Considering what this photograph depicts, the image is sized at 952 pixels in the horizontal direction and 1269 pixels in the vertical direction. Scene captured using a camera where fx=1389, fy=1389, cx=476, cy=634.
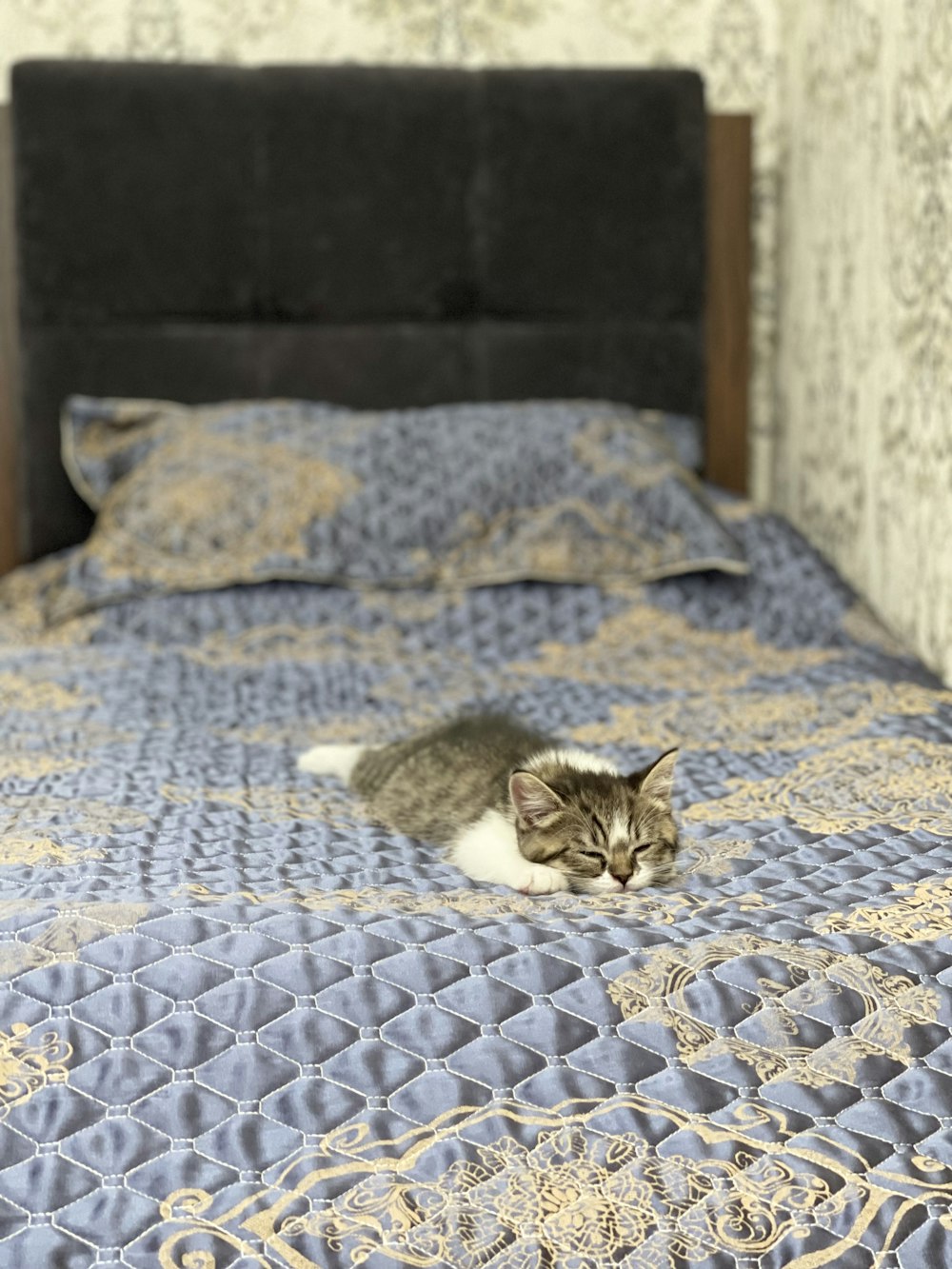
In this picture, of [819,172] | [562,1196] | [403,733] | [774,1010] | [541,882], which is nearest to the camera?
[562,1196]

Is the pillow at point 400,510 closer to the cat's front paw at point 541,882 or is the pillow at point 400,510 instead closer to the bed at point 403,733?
the bed at point 403,733

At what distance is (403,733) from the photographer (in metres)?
1.84

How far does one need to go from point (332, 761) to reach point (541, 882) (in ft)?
1.55

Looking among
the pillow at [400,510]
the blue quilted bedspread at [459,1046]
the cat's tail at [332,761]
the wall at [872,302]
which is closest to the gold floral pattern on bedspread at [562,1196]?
the blue quilted bedspread at [459,1046]

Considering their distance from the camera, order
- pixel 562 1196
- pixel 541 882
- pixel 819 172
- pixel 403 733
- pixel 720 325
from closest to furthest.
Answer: pixel 562 1196, pixel 541 882, pixel 403 733, pixel 819 172, pixel 720 325

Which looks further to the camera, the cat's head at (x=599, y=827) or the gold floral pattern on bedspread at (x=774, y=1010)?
the cat's head at (x=599, y=827)

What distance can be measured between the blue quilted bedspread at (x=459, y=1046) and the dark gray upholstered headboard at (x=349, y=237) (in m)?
1.68

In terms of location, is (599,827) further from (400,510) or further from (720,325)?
(720,325)

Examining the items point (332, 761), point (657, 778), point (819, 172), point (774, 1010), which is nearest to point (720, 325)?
point (819, 172)

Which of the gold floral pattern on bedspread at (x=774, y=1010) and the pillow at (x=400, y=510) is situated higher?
the pillow at (x=400, y=510)

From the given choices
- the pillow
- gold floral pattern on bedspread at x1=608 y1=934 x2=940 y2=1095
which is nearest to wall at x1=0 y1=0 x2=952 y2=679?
the pillow

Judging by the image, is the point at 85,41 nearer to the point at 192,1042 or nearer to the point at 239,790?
the point at 239,790

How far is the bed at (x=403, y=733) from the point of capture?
0.87m

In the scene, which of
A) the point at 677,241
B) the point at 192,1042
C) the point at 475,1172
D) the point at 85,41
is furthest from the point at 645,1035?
the point at 85,41
